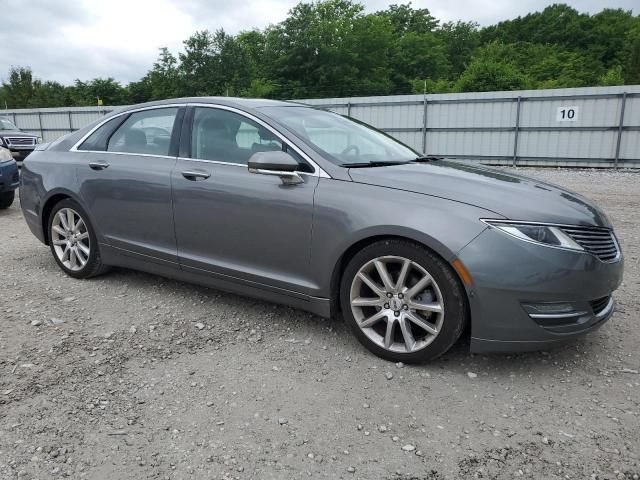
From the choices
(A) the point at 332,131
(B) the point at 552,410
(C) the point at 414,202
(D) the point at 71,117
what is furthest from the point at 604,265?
(D) the point at 71,117

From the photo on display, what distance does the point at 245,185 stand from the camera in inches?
138

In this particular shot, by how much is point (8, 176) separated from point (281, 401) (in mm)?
7007

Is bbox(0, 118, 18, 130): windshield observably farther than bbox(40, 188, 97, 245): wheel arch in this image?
Yes

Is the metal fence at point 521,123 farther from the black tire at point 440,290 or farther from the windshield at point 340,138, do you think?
the black tire at point 440,290

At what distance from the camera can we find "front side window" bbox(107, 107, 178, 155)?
4.05 m

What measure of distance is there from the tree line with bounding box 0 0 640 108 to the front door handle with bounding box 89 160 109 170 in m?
35.4

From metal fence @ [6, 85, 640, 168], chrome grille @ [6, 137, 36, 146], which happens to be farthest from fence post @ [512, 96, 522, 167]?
chrome grille @ [6, 137, 36, 146]

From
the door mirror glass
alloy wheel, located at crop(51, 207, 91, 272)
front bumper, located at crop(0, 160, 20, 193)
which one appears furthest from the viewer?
front bumper, located at crop(0, 160, 20, 193)

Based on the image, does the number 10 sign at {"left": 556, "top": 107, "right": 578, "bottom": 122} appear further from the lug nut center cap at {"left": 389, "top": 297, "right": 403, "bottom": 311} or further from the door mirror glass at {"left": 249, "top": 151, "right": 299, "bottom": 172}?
the lug nut center cap at {"left": 389, "top": 297, "right": 403, "bottom": 311}

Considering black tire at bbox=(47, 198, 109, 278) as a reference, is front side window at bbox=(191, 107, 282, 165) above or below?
above

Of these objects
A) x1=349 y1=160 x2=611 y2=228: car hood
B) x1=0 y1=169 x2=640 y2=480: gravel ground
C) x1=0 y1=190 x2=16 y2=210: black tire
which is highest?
x1=349 y1=160 x2=611 y2=228: car hood

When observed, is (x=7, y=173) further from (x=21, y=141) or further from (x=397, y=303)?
(x=21, y=141)

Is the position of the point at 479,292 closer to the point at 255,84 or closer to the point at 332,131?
the point at 332,131

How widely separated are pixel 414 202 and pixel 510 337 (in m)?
0.88
